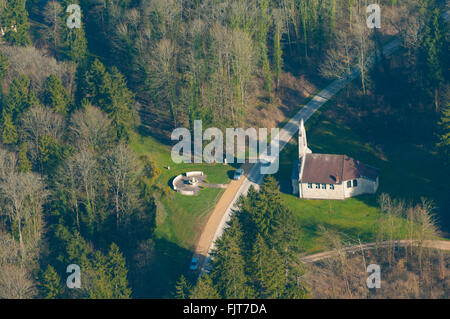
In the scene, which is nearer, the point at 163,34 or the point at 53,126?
the point at 53,126

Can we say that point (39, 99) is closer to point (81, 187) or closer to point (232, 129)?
point (81, 187)

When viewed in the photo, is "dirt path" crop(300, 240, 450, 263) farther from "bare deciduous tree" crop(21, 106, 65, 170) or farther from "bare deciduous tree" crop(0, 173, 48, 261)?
"bare deciduous tree" crop(21, 106, 65, 170)

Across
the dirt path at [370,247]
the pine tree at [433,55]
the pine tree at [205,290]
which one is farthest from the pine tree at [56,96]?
the pine tree at [433,55]

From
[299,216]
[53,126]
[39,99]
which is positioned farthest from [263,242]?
[39,99]

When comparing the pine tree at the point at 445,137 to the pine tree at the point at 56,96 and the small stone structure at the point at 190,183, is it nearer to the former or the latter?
the small stone structure at the point at 190,183

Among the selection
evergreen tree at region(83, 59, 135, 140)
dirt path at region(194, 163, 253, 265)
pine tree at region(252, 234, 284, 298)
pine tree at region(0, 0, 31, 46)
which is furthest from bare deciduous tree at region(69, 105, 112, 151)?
pine tree at region(252, 234, 284, 298)

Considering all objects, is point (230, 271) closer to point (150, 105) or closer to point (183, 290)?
point (183, 290)
